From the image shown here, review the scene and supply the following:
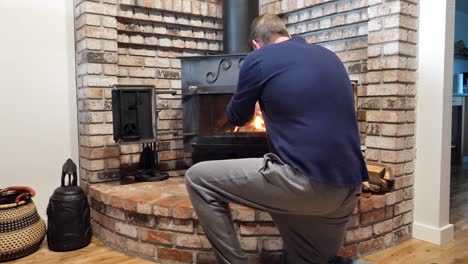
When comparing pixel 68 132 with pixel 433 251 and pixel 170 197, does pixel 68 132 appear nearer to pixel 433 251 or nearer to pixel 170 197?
pixel 170 197

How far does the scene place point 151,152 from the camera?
8.86 feet

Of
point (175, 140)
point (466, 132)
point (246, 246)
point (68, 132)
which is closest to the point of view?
point (246, 246)

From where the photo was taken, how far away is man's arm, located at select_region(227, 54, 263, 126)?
4.69 feet

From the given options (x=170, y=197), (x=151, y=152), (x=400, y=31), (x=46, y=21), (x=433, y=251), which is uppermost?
(x=46, y=21)

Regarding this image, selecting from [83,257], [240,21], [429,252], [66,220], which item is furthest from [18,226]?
[429,252]

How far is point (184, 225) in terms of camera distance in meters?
2.01

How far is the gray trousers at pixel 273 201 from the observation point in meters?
1.39

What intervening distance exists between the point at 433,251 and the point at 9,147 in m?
2.56

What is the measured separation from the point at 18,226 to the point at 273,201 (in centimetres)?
149

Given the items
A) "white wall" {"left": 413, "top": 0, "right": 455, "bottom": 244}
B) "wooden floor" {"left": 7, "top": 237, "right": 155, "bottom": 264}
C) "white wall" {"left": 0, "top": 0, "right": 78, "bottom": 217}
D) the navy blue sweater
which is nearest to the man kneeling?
the navy blue sweater

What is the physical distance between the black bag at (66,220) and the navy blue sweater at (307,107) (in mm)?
1336

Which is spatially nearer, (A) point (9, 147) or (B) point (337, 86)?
(B) point (337, 86)

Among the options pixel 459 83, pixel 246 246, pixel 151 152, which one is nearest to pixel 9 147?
pixel 151 152

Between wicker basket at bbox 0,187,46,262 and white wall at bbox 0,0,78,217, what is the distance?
314 mm
